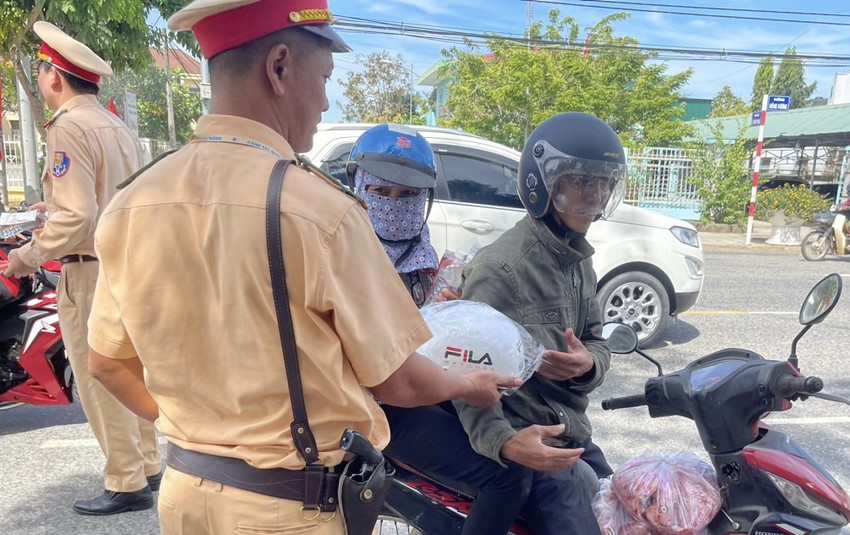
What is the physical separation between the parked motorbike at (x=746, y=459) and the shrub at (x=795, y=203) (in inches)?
569

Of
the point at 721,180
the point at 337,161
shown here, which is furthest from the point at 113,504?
the point at 721,180

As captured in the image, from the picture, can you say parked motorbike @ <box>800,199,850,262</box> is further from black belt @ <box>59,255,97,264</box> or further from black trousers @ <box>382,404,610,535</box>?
black belt @ <box>59,255,97,264</box>

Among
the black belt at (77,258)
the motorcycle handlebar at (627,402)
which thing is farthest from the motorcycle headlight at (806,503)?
the black belt at (77,258)

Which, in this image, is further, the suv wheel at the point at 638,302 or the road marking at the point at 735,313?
the road marking at the point at 735,313

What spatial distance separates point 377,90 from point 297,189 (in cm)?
2984

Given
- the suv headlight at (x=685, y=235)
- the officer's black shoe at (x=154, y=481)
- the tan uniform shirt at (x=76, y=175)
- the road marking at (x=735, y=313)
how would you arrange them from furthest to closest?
the road marking at (x=735, y=313)
the suv headlight at (x=685, y=235)
the officer's black shoe at (x=154, y=481)
the tan uniform shirt at (x=76, y=175)

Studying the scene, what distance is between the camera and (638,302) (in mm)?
6082

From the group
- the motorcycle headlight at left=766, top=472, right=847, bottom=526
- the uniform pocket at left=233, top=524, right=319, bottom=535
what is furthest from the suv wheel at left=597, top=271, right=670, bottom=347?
the uniform pocket at left=233, top=524, right=319, bottom=535

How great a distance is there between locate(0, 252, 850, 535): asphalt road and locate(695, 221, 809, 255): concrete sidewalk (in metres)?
6.59

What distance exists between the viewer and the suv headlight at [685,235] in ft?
20.4

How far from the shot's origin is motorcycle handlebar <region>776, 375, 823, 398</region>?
168cm

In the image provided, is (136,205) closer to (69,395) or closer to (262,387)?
(262,387)

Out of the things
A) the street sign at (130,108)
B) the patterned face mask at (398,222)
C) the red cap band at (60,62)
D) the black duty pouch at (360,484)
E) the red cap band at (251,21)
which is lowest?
the black duty pouch at (360,484)

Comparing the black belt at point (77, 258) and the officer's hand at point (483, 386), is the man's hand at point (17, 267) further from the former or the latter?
the officer's hand at point (483, 386)
